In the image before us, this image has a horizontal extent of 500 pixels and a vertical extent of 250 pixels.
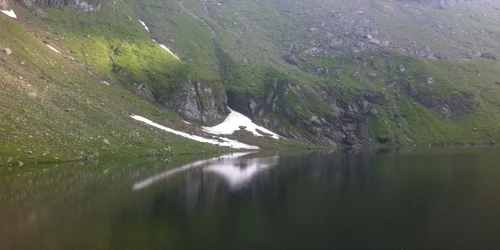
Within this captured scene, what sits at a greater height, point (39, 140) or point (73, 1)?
point (73, 1)

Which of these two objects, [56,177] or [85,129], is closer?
[56,177]

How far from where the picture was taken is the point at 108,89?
466 ft

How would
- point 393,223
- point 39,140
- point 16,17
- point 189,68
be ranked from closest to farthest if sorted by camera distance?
1. point 393,223
2. point 39,140
3. point 16,17
4. point 189,68

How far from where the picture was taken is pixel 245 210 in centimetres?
4538

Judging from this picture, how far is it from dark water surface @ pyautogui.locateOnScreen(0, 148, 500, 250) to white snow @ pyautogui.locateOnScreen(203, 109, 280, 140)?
79716mm

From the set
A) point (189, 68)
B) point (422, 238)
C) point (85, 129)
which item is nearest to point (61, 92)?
point (85, 129)

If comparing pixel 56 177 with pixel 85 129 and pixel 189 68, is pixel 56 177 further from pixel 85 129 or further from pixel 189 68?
pixel 189 68

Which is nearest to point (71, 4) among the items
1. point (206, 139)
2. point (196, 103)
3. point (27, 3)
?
point (27, 3)

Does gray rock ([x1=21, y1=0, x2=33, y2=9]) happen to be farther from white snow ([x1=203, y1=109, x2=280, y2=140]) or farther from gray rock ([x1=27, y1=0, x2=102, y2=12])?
white snow ([x1=203, y1=109, x2=280, y2=140])

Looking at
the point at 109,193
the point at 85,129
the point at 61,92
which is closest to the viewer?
the point at 109,193

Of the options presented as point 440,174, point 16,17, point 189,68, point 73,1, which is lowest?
point 440,174

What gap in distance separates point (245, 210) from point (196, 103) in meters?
123

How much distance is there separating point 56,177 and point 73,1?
156 m

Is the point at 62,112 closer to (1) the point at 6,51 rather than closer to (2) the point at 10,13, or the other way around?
(1) the point at 6,51
